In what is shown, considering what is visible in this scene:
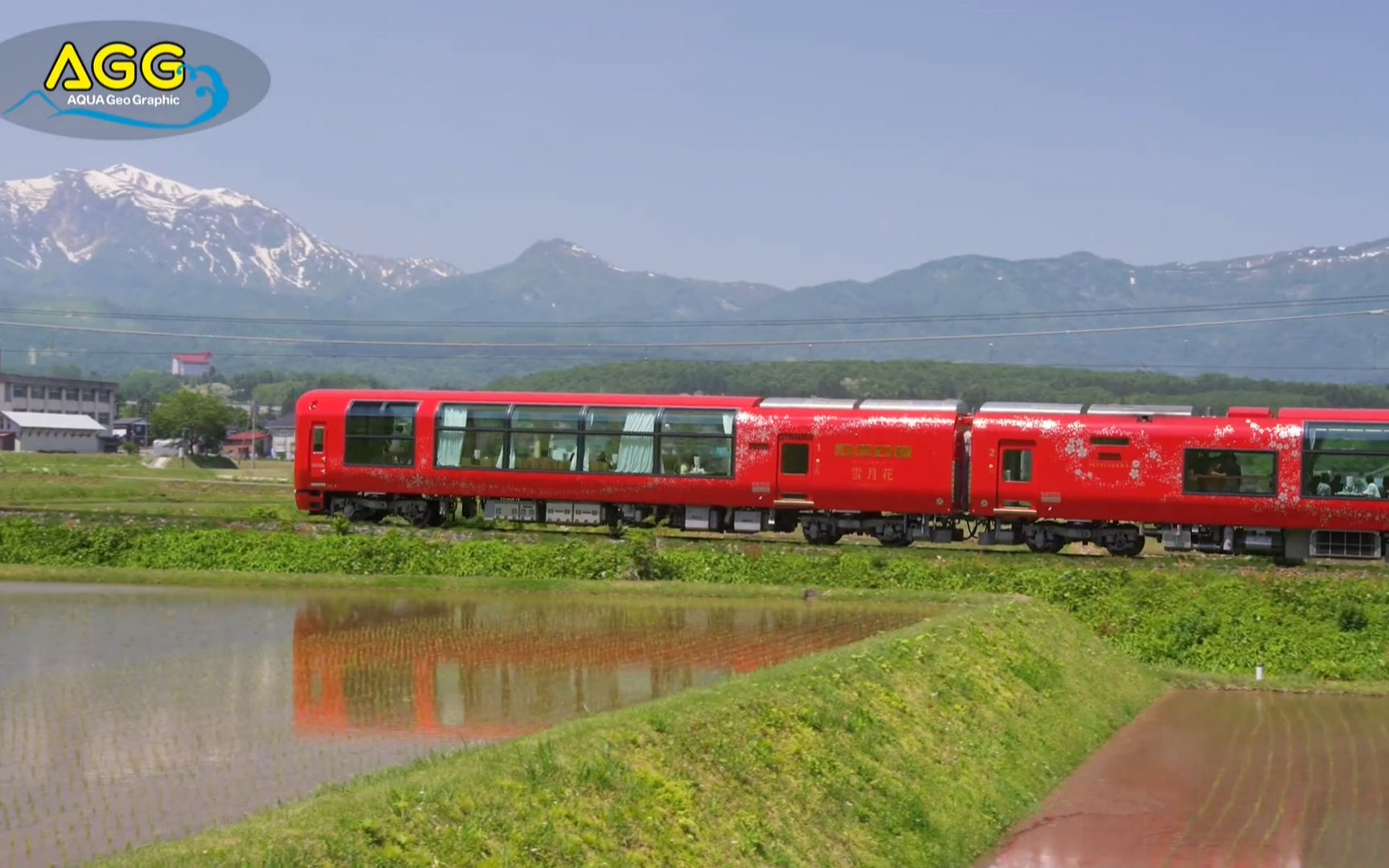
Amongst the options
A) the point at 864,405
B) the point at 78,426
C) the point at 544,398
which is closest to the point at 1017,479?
the point at 864,405

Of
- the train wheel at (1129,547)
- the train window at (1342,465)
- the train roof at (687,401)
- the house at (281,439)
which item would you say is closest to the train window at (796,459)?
the train roof at (687,401)

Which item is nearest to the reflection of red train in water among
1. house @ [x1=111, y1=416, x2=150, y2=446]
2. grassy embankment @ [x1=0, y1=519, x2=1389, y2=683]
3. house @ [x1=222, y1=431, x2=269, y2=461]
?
grassy embankment @ [x1=0, y1=519, x2=1389, y2=683]

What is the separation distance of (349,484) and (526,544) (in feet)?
28.5

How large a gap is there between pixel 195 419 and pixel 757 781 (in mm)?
126877

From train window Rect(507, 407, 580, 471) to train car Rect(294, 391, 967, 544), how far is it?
1.5 inches

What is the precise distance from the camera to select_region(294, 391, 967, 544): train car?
34.9 meters

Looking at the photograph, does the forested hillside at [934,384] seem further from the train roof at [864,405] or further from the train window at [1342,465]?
the train window at [1342,465]

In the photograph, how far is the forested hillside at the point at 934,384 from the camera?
6196 inches

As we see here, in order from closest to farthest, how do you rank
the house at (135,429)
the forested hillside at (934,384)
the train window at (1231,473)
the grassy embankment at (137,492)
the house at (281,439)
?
the train window at (1231,473) → the grassy embankment at (137,492) → the forested hillside at (934,384) → the house at (281,439) → the house at (135,429)

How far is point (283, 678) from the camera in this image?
1659cm

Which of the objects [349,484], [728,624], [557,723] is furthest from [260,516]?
[557,723]

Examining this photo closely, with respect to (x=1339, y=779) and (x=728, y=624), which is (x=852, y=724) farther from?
(x=728, y=624)

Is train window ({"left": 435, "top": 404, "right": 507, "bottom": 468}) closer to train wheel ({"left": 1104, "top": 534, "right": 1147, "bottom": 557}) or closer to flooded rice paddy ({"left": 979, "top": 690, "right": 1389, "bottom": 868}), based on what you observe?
train wheel ({"left": 1104, "top": 534, "right": 1147, "bottom": 557})

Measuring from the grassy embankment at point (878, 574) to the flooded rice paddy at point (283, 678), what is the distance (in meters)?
1.99
